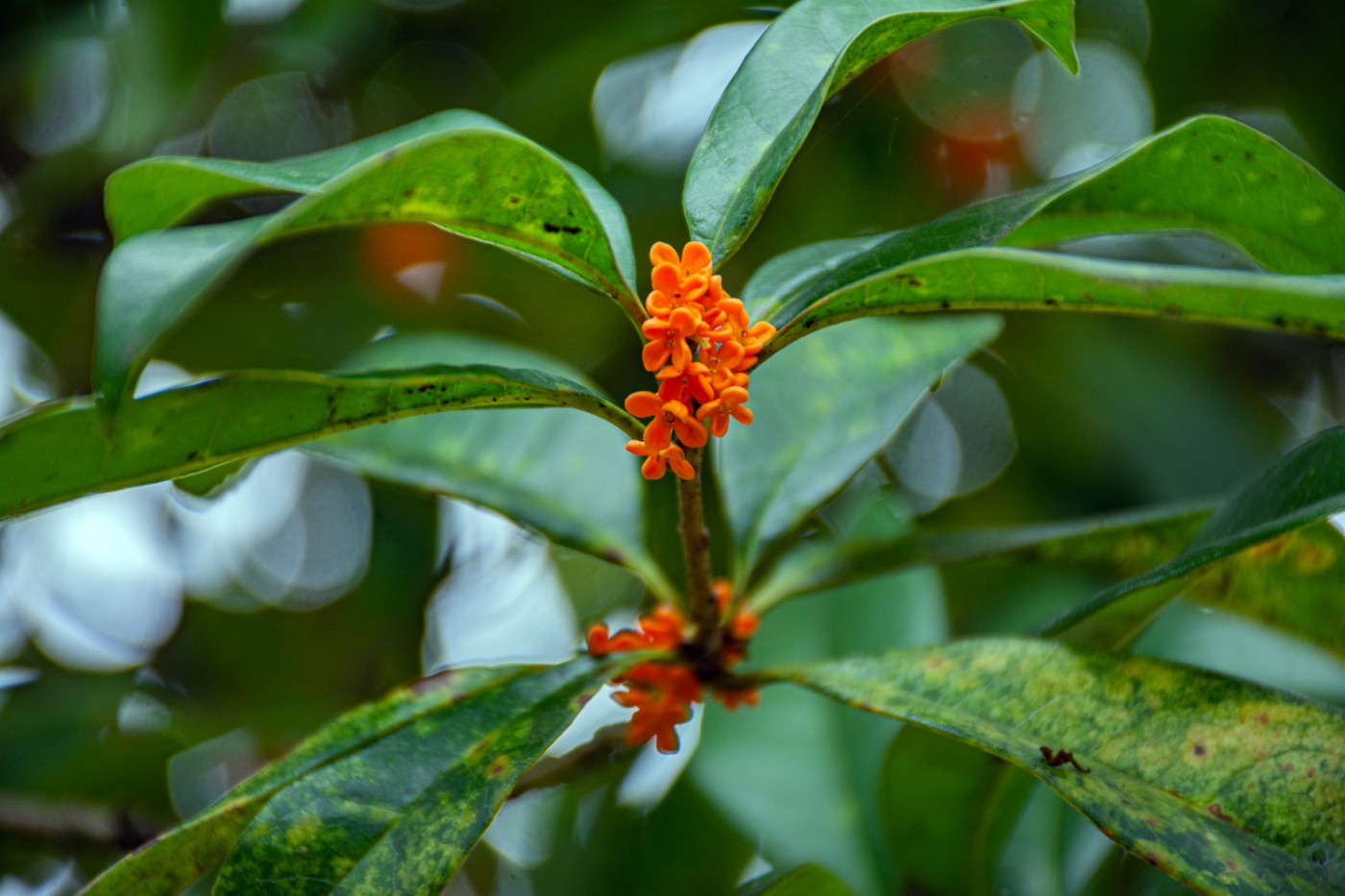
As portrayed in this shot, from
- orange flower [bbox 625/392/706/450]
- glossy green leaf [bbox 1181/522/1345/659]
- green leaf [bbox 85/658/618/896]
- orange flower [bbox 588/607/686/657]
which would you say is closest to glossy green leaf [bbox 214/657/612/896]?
green leaf [bbox 85/658/618/896]

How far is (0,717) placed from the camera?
1.82 metres

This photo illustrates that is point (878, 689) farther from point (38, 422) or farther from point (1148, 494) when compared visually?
point (1148, 494)

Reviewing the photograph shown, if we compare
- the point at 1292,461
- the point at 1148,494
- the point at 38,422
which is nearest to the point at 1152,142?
the point at 1292,461

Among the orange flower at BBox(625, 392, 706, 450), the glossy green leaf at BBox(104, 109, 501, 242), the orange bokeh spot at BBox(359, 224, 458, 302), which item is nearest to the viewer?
the glossy green leaf at BBox(104, 109, 501, 242)

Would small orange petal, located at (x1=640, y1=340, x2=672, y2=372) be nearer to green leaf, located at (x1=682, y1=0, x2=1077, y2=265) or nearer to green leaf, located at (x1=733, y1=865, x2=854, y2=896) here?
green leaf, located at (x1=682, y1=0, x2=1077, y2=265)

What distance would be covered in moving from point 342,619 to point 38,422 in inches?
55.8

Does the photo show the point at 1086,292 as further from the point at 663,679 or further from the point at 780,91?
the point at 663,679

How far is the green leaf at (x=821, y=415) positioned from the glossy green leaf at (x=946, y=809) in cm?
26

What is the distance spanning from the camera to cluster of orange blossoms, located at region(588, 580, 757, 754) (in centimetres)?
102

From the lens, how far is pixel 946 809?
1.14 metres

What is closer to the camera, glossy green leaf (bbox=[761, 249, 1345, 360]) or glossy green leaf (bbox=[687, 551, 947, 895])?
glossy green leaf (bbox=[761, 249, 1345, 360])

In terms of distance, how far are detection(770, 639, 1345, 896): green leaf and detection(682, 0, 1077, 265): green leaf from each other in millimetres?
379

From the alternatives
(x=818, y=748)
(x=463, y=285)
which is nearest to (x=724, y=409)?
(x=818, y=748)

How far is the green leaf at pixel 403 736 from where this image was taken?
0.81 meters
